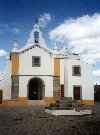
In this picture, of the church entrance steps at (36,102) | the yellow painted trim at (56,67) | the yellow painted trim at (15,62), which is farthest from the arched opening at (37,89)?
the yellow painted trim at (15,62)

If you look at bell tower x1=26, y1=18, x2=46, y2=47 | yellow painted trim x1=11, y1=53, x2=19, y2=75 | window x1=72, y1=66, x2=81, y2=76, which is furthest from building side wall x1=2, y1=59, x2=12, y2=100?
window x1=72, y1=66, x2=81, y2=76

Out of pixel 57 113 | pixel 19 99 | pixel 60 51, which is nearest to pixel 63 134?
pixel 57 113

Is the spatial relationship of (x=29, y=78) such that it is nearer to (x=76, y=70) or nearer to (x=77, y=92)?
(x=76, y=70)

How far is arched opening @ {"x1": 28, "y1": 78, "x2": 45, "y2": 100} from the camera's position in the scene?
3444 cm

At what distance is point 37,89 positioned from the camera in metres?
36.8

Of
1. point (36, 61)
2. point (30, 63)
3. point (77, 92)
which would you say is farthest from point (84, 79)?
point (30, 63)

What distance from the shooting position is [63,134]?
964 centimetres

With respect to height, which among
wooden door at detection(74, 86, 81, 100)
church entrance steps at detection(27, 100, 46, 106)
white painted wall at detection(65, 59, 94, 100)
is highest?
white painted wall at detection(65, 59, 94, 100)

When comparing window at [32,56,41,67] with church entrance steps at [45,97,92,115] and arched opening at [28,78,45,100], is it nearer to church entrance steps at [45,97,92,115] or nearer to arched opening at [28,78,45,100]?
arched opening at [28,78,45,100]

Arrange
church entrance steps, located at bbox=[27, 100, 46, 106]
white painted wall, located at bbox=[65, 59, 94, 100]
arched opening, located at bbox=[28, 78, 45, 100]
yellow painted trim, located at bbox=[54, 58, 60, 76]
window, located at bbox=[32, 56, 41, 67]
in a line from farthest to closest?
1. white painted wall, located at bbox=[65, 59, 94, 100]
2. arched opening, located at bbox=[28, 78, 45, 100]
3. yellow painted trim, located at bbox=[54, 58, 60, 76]
4. window, located at bbox=[32, 56, 41, 67]
5. church entrance steps, located at bbox=[27, 100, 46, 106]

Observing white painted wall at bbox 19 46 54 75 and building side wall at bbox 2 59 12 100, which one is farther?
white painted wall at bbox 19 46 54 75

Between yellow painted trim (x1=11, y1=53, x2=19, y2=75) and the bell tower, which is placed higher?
the bell tower

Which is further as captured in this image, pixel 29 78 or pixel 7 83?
pixel 7 83

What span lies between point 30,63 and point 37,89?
15.7 ft
